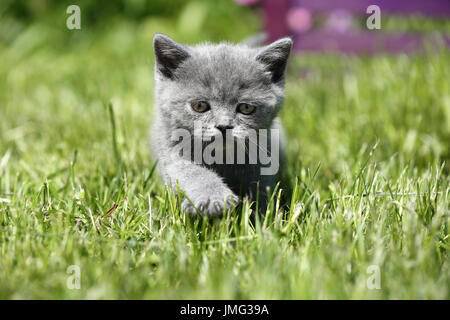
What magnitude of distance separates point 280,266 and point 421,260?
415mm

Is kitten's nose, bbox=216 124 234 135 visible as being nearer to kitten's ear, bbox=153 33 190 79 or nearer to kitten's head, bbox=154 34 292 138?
kitten's head, bbox=154 34 292 138

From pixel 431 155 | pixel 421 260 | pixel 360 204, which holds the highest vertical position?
pixel 431 155

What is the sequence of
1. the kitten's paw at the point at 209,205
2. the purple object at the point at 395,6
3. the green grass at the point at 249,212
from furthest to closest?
the purple object at the point at 395,6 < the kitten's paw at the point at 209,205 < the green grass at the point at 249,212

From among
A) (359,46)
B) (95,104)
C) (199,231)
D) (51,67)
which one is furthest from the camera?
(51,67)

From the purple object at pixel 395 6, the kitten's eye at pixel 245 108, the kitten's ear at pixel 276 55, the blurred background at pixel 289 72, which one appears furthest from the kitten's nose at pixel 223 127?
the purple object at pixel 395 6

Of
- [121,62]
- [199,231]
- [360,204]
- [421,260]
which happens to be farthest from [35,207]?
[121,62]

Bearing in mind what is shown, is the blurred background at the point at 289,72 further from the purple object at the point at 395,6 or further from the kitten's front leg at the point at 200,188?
the kitten's front leg at the point at 200,188

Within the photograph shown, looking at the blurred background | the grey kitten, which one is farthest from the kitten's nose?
the blurred background

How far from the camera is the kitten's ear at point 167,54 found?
1795mm

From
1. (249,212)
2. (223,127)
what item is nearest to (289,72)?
(223,127)

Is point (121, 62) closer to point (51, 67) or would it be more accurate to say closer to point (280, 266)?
point (51, 67)

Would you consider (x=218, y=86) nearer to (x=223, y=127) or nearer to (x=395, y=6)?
(x=223, y=127)

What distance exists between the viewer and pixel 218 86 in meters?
1.74
